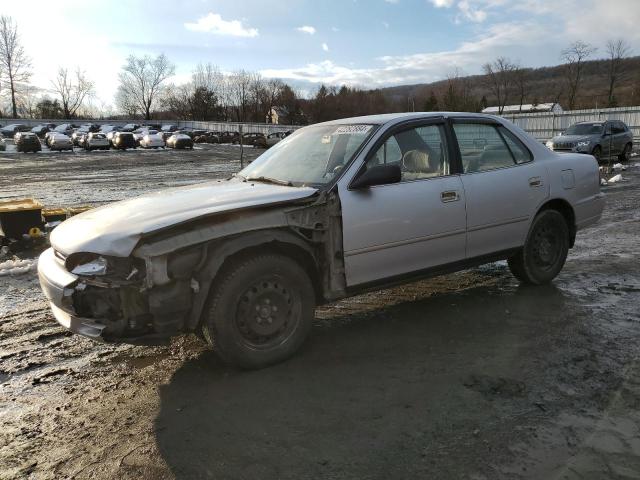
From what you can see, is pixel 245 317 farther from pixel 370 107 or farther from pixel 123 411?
pixel 370 107

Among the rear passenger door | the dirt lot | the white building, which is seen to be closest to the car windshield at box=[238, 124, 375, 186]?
the rear passenger door

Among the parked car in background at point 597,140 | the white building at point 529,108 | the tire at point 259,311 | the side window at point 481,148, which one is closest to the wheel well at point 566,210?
the side window at point 481,148

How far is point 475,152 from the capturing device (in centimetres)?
479

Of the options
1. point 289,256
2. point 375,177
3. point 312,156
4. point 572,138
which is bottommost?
point 289,256

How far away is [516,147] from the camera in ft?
16.9

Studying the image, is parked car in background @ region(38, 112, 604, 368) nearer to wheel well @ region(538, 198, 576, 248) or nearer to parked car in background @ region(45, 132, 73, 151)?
wheel well @ region(538, 198, 576, 248)

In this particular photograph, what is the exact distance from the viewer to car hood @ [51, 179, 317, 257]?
3.26 m

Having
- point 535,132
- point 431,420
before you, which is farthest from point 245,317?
point 535,132

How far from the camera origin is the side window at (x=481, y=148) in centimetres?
471

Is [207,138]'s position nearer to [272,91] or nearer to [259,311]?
[272,91]

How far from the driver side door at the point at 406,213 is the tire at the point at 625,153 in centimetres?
1984

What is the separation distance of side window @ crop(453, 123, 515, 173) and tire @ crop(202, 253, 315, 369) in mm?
1982

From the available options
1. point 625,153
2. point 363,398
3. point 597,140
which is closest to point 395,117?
point 363,398

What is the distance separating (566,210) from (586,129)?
675 inches
